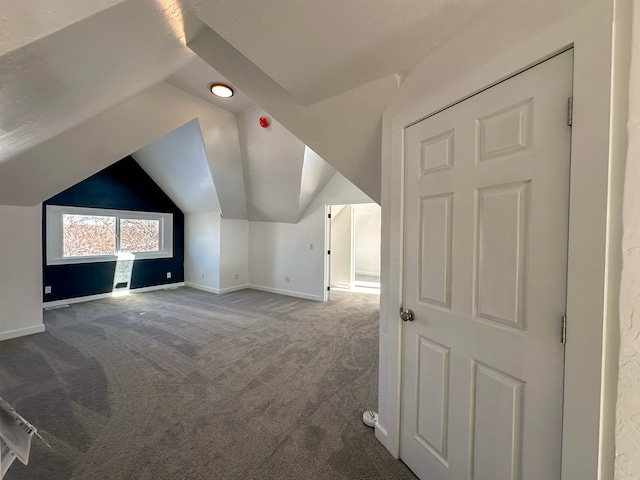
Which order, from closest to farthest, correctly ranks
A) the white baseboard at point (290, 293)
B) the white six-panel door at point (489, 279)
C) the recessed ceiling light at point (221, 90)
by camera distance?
the white six-panel door at point (489, 279)
the recessed ceiling light at point (221, 90)
the white baseboard at point (290, 293)

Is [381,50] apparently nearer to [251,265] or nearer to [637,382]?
[637,382]

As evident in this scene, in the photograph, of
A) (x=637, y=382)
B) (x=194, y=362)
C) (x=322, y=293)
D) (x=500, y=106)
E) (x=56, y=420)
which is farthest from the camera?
(x=322, y=293)

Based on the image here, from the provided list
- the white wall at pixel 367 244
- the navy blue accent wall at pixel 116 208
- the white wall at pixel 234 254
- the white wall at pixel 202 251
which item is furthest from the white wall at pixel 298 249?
the white wall at pixel 367 244

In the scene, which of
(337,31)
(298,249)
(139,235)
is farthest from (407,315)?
(139,235)

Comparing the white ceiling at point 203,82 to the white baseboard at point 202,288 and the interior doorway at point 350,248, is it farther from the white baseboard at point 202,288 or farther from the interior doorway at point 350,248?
the white baseboard at point 202,288

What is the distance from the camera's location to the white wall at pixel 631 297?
0.69m

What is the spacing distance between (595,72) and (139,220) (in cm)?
673

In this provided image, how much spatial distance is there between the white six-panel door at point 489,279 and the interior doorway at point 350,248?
12.4 ft

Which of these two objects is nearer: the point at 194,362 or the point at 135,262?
the point at 194,362

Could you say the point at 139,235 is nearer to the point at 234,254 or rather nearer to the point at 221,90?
the point at 234,254

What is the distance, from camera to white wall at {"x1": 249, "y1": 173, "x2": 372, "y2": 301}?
4875mm

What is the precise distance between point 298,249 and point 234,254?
5.19 ft

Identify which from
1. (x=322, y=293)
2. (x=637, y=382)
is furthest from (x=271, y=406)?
(x=322, y=293)

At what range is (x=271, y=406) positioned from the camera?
1959mm
